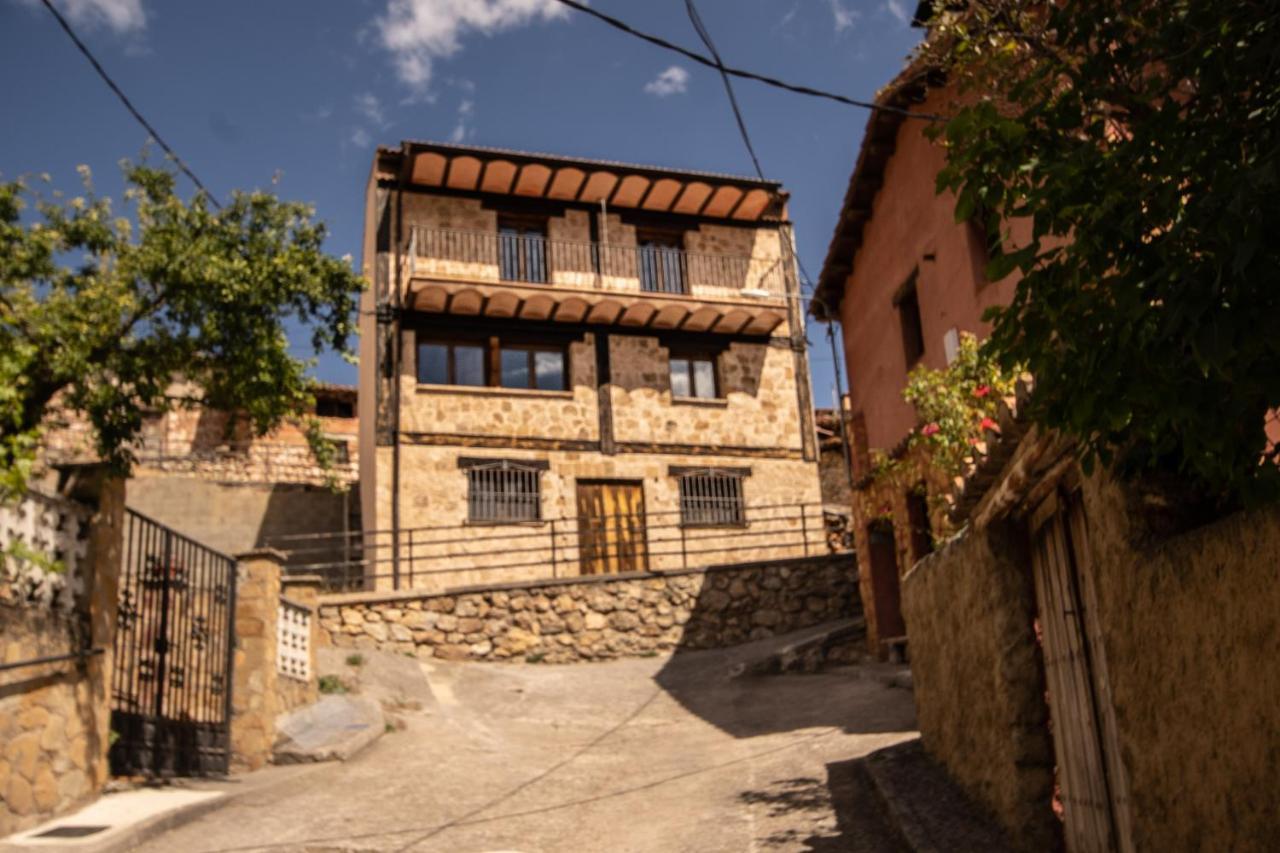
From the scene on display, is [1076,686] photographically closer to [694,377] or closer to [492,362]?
[492,362]

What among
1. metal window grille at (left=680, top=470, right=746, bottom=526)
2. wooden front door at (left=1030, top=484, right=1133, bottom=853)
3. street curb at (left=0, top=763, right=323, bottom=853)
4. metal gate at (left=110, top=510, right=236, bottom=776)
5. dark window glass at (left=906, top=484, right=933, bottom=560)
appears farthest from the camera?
metal window grille at (left=680, top=470, right=746, bottom=526)

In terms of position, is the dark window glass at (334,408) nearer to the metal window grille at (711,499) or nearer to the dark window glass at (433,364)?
the dark window glass at (433,364)

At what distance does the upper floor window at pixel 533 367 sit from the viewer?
2098 cm

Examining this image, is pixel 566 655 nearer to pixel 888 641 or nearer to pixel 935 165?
pixel 888 641

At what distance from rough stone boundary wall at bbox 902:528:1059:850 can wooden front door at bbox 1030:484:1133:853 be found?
0.09m

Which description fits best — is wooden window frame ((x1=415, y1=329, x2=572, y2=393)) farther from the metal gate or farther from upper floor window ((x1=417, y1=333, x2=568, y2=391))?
the metal gate

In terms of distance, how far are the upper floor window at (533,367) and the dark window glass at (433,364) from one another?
1030 mm

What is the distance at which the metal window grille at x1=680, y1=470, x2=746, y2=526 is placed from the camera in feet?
69.1

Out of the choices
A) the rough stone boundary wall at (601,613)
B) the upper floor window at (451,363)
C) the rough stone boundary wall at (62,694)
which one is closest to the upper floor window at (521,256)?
the upper floor window at (451,363)

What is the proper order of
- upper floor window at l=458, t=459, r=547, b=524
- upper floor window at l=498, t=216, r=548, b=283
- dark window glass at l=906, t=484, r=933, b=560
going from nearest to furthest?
dark window glass at l=906, t=484, r=933, b=560
upper floor window at l=458, t=459, r=547, b=524
upper floor window at l=498, t=216, r=548, b=283

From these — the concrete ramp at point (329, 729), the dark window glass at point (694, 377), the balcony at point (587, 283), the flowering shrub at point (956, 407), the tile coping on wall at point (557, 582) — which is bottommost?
the concrete ramp at point (329, 729)

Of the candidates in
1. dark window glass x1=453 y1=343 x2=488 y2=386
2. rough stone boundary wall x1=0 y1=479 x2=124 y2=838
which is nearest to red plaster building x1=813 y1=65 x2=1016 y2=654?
dark window glass x1=453 y1=343 x2=488 y2=386

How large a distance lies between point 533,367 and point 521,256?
82.0 inches

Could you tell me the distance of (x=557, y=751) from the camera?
1138 centimetres
